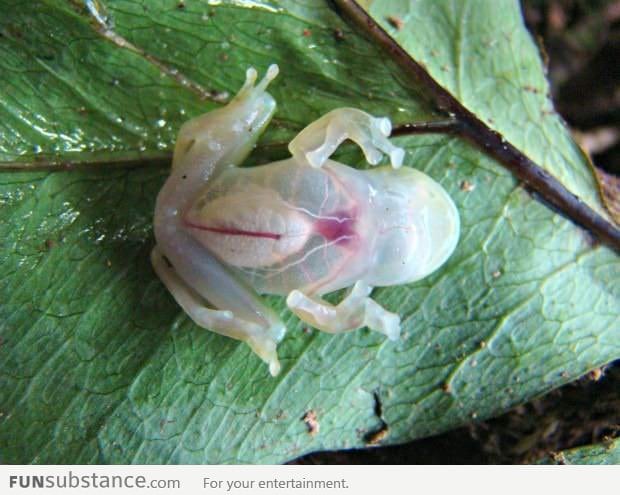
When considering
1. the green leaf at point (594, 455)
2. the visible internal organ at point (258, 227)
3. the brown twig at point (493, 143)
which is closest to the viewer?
the visible internal organ at point (258, 227)

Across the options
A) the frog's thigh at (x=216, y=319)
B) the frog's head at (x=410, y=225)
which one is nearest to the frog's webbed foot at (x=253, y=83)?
the frog's head at (x=410, y=225)

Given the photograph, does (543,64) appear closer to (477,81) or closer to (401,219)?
(477,81)

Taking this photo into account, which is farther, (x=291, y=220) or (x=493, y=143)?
(x=493, y=143)

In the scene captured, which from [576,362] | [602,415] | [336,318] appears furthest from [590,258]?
[336,318]

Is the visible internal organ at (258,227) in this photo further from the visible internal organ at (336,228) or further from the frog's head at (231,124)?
the frog's head at (231,124)

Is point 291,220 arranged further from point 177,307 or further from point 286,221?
point 177,307

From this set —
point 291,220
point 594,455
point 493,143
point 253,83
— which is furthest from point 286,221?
point 594,455
